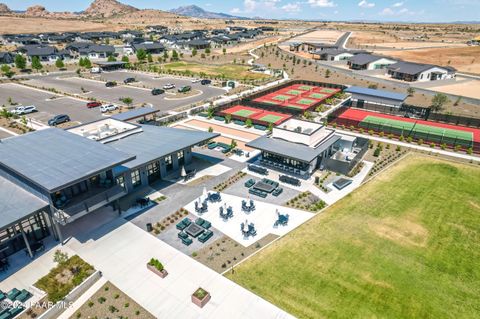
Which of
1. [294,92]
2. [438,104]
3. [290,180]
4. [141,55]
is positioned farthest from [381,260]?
[141,55]

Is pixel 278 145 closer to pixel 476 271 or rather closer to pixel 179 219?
pixel 179 219

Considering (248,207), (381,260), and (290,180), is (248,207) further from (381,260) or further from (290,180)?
(381,260)

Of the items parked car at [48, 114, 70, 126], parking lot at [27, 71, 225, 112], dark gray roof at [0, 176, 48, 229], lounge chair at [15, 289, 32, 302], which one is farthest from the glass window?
parking lot at [27, 71, 225, 112]

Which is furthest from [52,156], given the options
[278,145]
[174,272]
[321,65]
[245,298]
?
[321,65]

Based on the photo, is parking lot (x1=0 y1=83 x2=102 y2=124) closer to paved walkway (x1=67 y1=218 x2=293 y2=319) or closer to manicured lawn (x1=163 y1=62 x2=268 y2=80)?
paved walkway (x1=67 y1=218 x2=293 y2=319)

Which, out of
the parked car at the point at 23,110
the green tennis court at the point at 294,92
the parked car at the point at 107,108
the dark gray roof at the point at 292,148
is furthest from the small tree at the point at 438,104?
the parked car at the point at 23,110
